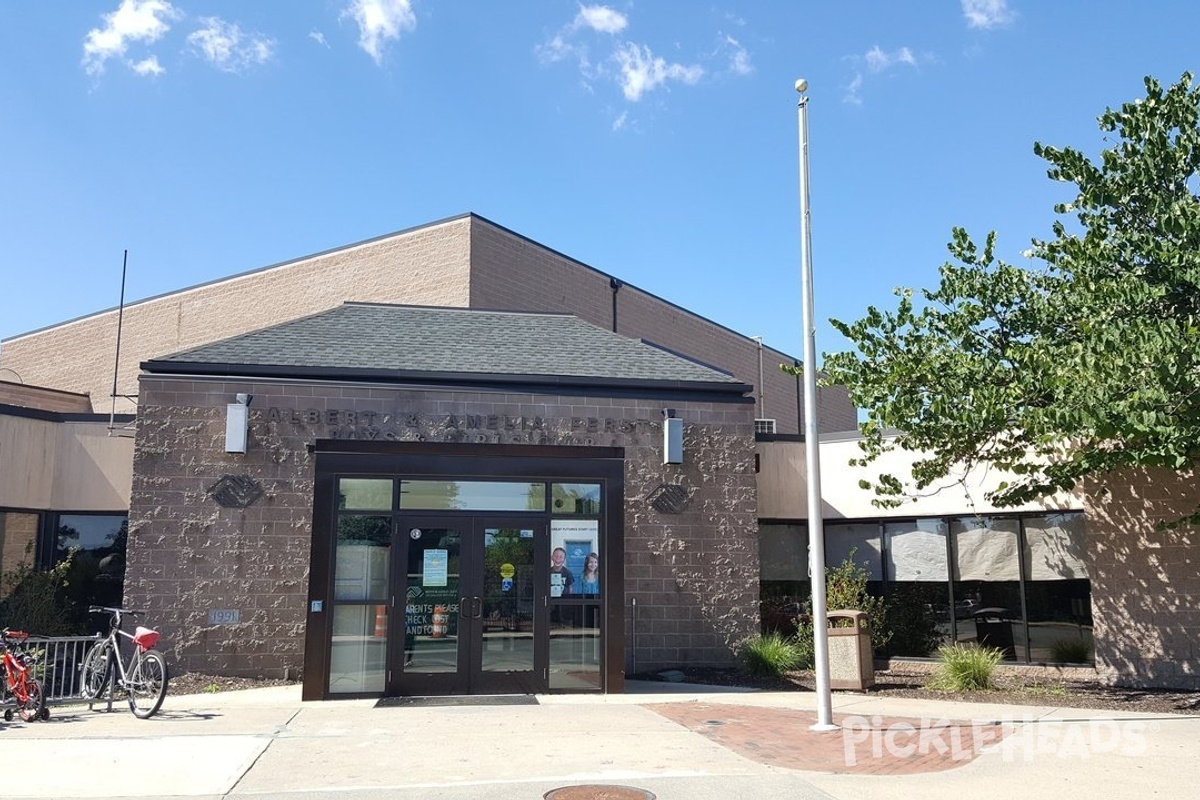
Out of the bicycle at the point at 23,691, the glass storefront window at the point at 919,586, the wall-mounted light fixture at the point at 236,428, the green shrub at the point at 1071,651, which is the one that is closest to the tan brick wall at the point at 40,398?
the wall-mounted light fixture at the point at 236,428

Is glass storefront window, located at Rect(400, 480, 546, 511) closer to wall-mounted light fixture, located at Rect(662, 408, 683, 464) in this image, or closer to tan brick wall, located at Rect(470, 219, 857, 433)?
wall-mounted light fixture, located at Rect(662, 408, 683, 464)

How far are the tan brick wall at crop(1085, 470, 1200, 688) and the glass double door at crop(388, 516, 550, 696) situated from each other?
27.7 feet

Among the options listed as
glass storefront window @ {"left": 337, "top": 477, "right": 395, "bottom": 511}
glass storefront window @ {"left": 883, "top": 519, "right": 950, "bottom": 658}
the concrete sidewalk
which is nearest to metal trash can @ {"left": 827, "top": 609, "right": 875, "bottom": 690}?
the concrete sidewalk

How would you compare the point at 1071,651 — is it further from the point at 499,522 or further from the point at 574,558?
the point at 499,522

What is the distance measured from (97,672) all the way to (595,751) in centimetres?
657

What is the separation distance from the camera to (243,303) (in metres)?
30.9

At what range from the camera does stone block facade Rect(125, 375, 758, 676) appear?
1446 centimetres

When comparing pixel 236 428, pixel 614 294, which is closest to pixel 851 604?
pixel 236 428

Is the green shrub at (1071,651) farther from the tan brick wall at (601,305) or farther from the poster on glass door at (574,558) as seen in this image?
the tan brick wall at (601,305)

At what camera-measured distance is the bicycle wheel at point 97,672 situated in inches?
480

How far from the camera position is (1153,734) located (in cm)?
1048

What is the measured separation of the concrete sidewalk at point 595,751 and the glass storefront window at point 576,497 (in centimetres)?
266

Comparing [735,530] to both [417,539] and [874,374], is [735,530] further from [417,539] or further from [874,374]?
[417,539]

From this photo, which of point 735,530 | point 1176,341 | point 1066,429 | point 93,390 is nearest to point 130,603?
point 735,530
